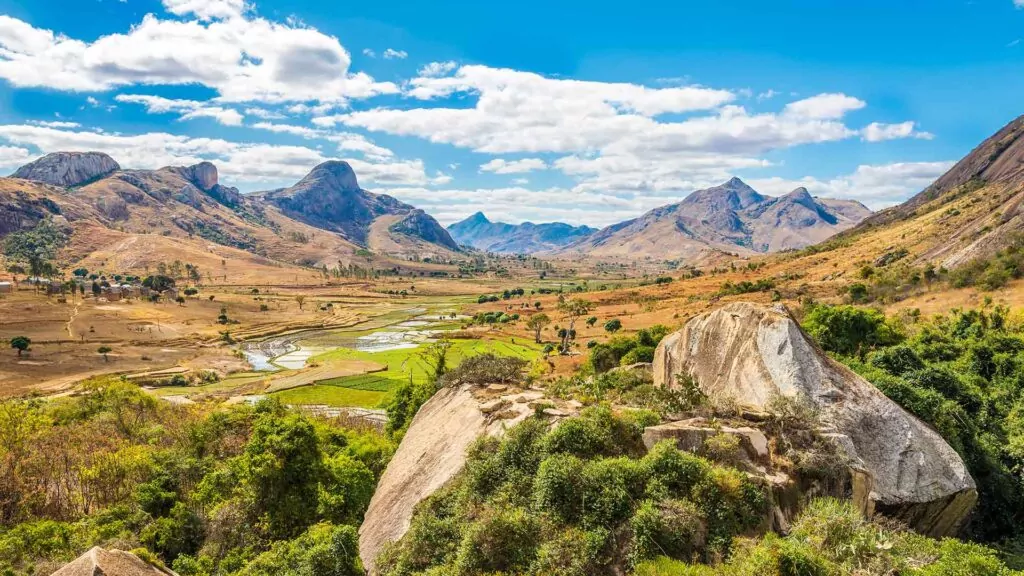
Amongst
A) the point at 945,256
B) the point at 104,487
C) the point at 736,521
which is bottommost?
the point at 104,487

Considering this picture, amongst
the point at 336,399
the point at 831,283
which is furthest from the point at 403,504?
the point at 831,283

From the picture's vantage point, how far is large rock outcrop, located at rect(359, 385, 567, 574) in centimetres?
2245

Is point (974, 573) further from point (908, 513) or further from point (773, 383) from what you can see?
point (773, 383)

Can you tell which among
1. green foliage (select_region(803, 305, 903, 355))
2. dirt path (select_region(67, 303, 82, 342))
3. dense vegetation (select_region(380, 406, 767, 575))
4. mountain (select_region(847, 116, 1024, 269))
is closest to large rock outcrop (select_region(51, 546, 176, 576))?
dense vegetation (select_region(380, 406, 767, 575))

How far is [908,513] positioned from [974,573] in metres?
8.44

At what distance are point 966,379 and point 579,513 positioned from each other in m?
40.4

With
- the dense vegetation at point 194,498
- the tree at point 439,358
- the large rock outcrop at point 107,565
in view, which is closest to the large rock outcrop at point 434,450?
the dense vegetation at point 194,498

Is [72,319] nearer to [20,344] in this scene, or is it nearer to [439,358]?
[20,344]

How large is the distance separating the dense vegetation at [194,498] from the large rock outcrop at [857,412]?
18904 mm

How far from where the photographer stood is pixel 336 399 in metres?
77.3

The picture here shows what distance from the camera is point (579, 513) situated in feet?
53.9

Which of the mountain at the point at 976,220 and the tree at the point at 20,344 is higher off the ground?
the mountain at the point at 976,220

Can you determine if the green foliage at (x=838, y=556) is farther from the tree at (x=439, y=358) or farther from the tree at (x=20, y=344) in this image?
the tree at (x=20, y=344)

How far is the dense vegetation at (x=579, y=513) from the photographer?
1516 cm
